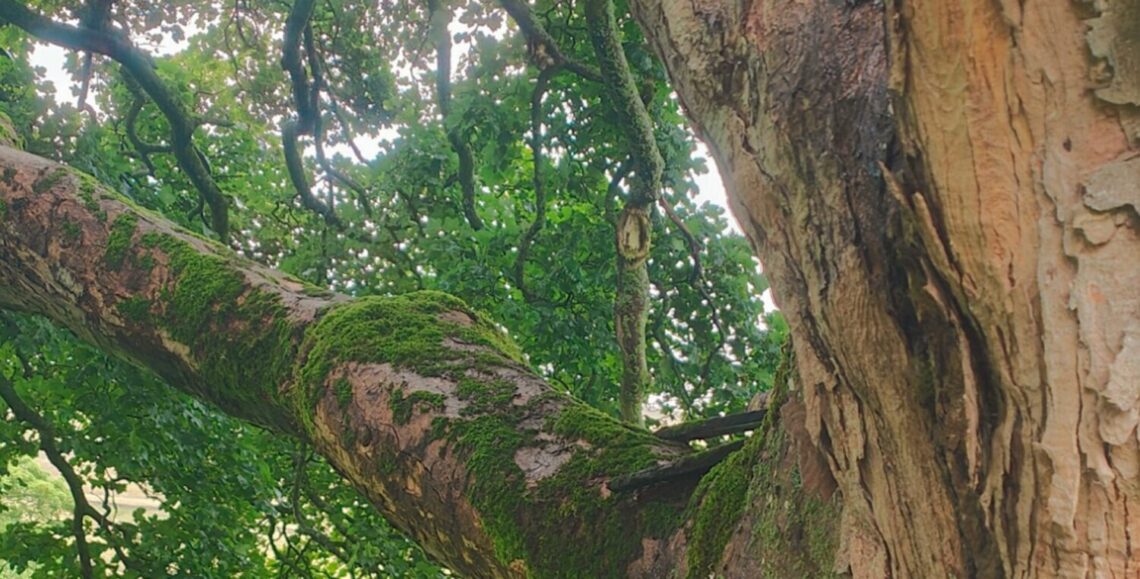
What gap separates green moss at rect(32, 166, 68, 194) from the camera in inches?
127

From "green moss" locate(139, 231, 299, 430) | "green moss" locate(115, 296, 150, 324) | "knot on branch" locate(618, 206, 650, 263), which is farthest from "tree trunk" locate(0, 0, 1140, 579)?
"knot on branch" locate(618, 206, 650, 263)

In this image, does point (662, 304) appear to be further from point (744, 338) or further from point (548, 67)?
point (548, 67)

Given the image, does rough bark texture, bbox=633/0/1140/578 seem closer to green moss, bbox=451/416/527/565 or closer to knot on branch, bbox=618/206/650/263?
green moss, bbox=451/416/527/565

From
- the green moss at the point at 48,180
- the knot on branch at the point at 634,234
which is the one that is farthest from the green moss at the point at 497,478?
the green moss at the point at 48,180

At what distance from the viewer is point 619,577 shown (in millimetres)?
1759

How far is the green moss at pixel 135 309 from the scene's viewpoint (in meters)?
2.79

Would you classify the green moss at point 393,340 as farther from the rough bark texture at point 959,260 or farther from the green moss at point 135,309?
the rough bark texture at point 959,260

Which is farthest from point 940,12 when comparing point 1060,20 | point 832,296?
point 832,296

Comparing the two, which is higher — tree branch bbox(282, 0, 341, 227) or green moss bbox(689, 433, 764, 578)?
tree branch bbox(282, 0, 341, 227)

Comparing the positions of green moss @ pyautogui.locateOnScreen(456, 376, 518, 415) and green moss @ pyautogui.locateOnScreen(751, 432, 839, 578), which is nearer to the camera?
green moss @ pyautogui.locateOnScreen(751, 432, 839, 578)

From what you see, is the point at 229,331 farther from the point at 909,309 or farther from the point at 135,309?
the point at 909,309

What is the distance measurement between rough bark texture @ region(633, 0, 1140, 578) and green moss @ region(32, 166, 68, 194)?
2894 millimetres

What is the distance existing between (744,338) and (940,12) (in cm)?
455

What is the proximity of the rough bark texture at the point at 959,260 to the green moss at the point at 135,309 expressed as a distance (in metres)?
2.20
